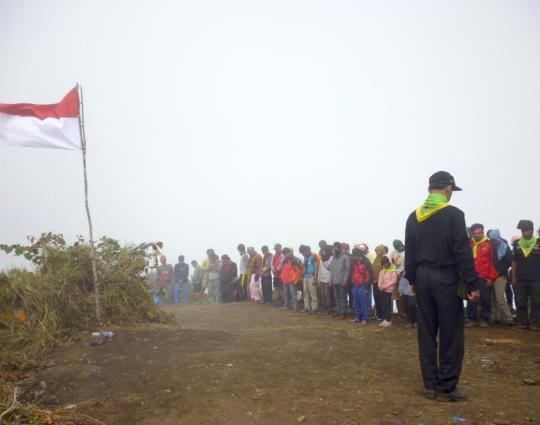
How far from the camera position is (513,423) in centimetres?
356

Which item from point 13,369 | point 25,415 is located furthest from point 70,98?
point 25,415

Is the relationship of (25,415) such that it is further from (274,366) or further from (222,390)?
(274,366)

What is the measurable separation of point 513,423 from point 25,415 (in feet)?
14.2

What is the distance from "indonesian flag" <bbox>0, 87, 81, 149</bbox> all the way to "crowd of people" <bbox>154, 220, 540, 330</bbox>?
155 inches

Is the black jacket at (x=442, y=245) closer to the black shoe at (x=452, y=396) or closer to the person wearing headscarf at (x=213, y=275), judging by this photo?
the black shoe at (x=452, y=396)

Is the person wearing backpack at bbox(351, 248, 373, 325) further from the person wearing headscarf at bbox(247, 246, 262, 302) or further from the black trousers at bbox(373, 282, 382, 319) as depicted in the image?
the person wearing headscarf at bbox(247, 246, 262, 302)

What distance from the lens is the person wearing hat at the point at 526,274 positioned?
325 inches

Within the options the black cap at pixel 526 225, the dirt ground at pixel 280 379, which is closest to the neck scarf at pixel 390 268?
the dirt ground at pixel 280 379

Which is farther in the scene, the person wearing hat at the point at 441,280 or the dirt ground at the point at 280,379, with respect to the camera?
the person wearing hat at the point at 441,280

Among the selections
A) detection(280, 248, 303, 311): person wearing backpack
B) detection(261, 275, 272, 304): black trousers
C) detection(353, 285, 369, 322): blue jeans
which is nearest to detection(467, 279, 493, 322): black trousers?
detection(353, 285, 369, 322): blue jeans

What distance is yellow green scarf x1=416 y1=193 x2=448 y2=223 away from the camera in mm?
4648

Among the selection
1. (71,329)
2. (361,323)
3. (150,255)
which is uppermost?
(150,255)

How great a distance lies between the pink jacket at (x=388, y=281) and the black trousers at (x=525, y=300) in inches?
98.9

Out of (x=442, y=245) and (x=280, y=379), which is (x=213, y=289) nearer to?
(x=280, y=379)
